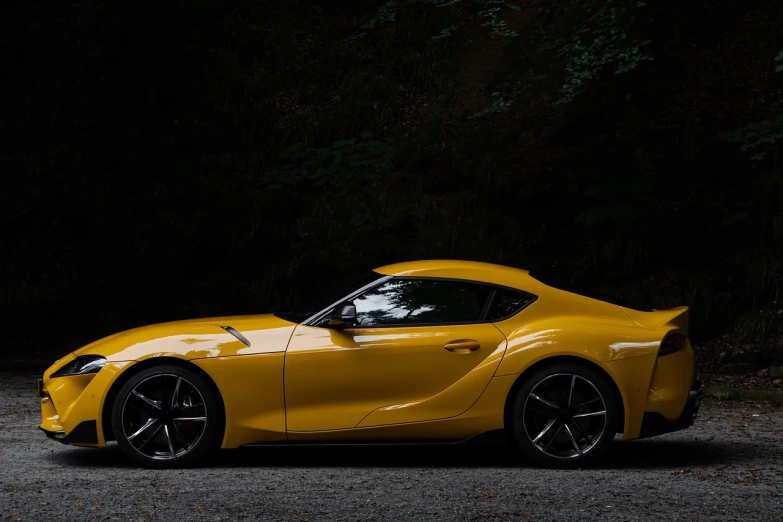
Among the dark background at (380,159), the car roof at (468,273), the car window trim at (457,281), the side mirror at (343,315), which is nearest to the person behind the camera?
the side mirror at (343,315)

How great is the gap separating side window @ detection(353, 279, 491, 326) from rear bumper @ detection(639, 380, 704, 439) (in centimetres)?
129

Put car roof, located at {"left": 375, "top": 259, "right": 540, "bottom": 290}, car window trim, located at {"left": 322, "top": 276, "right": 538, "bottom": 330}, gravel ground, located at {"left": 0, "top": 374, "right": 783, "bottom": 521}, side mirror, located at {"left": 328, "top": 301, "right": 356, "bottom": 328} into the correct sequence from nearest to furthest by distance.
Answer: gravel ground, located at {"left": 0, "top": 374, "right": 783, "bottom": 521} → side mirror, located at {"left": 328, "top": 301, "right": 356, "bottom": 328} → car window trim, located at {"left": 322, "top": 276, "right": 538, "bottom": 330} → car roof, located at {"left": 375, "top": 259, "right": 540, "bottom": 290}

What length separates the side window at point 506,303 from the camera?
6.55 meters

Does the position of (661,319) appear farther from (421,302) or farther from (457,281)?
(421,302)

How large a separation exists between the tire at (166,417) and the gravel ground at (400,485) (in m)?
0.15

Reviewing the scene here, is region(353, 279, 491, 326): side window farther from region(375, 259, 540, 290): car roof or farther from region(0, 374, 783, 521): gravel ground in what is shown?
region(0, 374, 783, 521): gravel ground

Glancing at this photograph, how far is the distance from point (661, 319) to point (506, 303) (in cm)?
104

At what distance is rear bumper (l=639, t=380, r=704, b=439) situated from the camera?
20.8 ft

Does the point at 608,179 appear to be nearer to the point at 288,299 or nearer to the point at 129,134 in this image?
the point at 288,299

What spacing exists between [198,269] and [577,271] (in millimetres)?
6019

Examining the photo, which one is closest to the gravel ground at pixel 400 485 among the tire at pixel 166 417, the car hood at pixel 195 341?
the tire at pixel 166 417

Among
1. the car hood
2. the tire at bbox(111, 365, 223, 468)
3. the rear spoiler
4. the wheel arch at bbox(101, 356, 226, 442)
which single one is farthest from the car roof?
the tire at bbox(111, 365, 223, 468)

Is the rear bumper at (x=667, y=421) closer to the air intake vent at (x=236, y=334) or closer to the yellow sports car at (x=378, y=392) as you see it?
the yellow sports car at (x=378, y=392)

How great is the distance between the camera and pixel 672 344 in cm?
644
